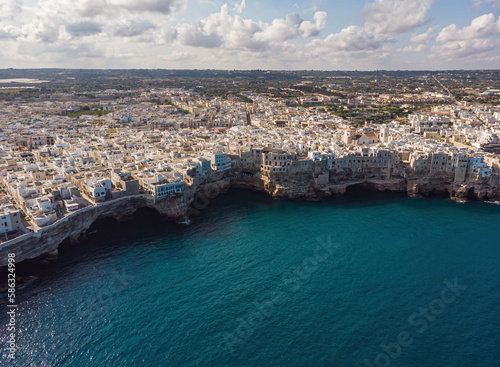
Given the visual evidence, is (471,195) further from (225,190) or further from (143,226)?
(143,226)

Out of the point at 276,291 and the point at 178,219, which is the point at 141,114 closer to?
the point at 178,219

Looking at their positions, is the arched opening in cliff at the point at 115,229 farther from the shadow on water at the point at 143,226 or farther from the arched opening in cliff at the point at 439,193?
the arched opening in cliff at the point at 439,193

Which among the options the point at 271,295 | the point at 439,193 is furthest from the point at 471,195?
the point at 271,295

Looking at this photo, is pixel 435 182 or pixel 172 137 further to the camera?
pixel 172 137

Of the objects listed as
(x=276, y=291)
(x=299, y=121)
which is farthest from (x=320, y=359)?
(x=299, y=121)

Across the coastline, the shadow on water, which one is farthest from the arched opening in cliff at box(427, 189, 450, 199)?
the shadow on water

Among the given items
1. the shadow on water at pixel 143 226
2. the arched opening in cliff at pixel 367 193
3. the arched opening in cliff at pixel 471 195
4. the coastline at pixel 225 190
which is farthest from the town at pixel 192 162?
the shadow on water at pixel 143 226
